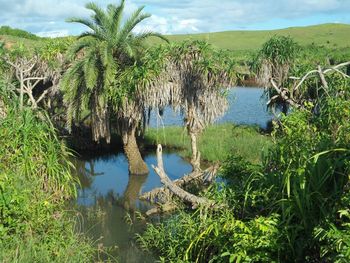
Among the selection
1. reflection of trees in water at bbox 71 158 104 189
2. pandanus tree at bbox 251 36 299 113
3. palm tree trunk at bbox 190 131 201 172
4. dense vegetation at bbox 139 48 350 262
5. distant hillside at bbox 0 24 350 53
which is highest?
distant hillside at bbox 0 24 350 53

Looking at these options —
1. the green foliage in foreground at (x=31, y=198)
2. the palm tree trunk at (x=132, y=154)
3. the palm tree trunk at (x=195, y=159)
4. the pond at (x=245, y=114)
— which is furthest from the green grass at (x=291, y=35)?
the green foliage in foreground at (x=31, y=198)

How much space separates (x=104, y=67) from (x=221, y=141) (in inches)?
262

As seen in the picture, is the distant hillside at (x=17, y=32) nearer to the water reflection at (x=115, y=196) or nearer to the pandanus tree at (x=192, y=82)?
the water reflection at (x=115, y=196)

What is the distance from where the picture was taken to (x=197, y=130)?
51.6ft

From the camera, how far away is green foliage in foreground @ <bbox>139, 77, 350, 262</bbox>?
6500 millimetres

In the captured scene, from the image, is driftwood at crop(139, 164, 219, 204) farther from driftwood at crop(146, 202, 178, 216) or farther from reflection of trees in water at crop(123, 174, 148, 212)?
reflection of trees in water at crop(123, 174, 148, 212)

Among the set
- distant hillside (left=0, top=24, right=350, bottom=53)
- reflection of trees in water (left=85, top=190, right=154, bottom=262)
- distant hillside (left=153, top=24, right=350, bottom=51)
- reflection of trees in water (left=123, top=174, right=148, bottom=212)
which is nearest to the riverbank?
reflection of trees in water (left=85, top=190, right=154, bottom=262)

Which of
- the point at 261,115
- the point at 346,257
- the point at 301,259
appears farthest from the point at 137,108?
the point at 261,115

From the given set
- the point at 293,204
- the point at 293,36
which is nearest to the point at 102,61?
the point at 293,204

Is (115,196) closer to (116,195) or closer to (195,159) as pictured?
(116,195)

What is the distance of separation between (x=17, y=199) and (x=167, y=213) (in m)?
5.43

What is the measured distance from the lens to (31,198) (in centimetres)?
912

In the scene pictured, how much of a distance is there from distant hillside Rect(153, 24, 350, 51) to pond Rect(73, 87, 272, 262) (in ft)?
195

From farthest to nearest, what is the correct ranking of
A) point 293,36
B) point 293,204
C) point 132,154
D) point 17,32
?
point 293,36
point 17,32
point 132,154
point 293,204
